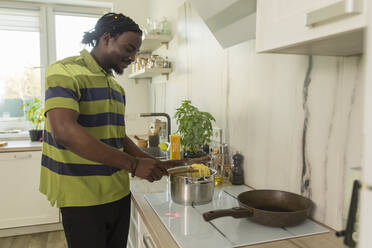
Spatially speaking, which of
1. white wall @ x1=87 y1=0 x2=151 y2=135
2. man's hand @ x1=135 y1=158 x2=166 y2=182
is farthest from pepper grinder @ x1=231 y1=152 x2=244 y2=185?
white wall @ x1=87 y1=0 x2=151 y2=135

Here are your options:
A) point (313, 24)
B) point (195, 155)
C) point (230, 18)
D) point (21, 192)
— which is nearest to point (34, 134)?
point (21, 192)

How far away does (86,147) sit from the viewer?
1038mm

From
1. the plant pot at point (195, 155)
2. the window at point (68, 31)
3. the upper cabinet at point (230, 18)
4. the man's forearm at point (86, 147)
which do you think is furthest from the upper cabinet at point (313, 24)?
the window at point (68, 31)

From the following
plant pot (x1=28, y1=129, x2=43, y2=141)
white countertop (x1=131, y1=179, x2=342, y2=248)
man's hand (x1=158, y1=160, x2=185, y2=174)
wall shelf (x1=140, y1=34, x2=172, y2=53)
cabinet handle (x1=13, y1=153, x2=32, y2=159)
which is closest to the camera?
white countertop (x1=131, y1=179, x2=342, y2=248)

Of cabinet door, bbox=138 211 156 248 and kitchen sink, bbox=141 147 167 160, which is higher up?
kitchen sink, bbox=141 147 167 160

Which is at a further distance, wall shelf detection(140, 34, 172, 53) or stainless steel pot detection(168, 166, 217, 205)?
wall shelf detection(140, 34, 172, 53)

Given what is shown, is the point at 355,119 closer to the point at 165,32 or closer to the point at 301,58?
the point at 301,58

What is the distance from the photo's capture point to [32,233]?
293 centimetres

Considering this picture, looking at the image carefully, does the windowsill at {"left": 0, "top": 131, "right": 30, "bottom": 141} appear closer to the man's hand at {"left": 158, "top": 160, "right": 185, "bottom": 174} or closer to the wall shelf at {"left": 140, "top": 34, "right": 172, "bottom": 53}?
the wall shelf at {"left": 140, "top": 34, "right": 172, "bottom": 53}

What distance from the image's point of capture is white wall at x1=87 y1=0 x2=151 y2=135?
11.3ft

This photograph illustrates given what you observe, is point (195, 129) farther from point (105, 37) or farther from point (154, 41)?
point (154, 41)

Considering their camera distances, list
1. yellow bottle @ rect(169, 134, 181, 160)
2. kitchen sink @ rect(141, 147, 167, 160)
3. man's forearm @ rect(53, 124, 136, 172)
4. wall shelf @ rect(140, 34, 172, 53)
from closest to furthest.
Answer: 1. man's forearm @ rect(53, 124, 136, 172)
2. yellow bottle @ rect(169, 134, 181, 160)
3. kitchen sink @ rect(141, 147, 167, 160)
4. wall shelf @ rect(140, 34, 172, 53)

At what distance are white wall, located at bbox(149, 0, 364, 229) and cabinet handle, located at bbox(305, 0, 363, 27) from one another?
0.37 meters

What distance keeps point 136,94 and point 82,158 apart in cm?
245
